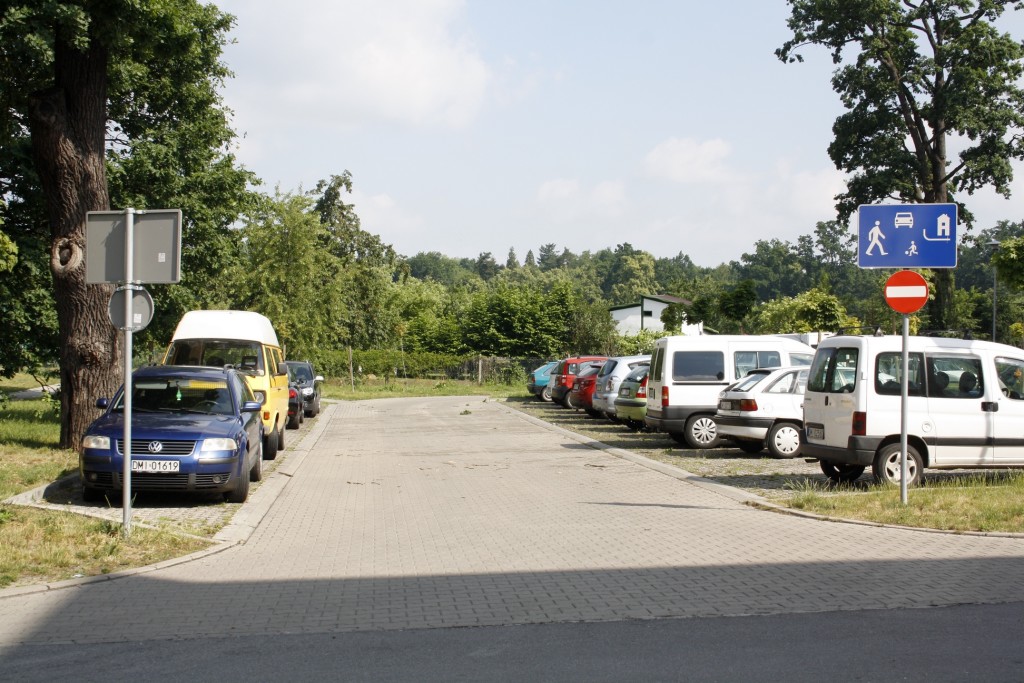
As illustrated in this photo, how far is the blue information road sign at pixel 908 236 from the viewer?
11.0 meters

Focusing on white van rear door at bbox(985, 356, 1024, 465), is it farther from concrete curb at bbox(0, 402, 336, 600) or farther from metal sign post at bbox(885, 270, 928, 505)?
concrete curb at bbox(0, 402, 336, 600)

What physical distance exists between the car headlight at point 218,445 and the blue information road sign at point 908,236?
730 centimetres

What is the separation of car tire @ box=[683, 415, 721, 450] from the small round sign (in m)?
11.3

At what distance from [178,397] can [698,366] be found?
9899mm

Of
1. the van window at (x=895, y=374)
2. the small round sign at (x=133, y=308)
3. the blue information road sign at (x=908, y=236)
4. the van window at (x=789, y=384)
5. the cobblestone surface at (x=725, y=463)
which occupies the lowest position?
the cobblestone surface at (x=725, y=463)

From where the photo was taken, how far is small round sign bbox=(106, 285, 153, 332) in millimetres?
9391

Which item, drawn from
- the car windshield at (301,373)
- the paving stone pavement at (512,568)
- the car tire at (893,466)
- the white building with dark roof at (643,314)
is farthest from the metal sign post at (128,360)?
the white building with dark roof at (643,314)

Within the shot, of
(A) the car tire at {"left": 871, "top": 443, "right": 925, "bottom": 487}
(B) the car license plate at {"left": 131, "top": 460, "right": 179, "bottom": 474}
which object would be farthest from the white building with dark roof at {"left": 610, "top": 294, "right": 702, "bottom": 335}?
(B) the car license plate at {"left": 131, "top": 460, "right": 179, "bottom": 474}

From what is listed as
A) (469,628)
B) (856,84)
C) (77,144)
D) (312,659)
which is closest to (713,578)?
(469,628)

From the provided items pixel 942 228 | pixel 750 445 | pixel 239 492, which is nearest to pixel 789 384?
pixel 750 445

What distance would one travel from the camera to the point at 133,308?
31.0 feet

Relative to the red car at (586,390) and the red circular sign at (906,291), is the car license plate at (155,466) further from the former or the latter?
the red car at (586,390)

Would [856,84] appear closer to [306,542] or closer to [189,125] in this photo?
[189,125]

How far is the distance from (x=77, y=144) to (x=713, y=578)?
39.0 ft
